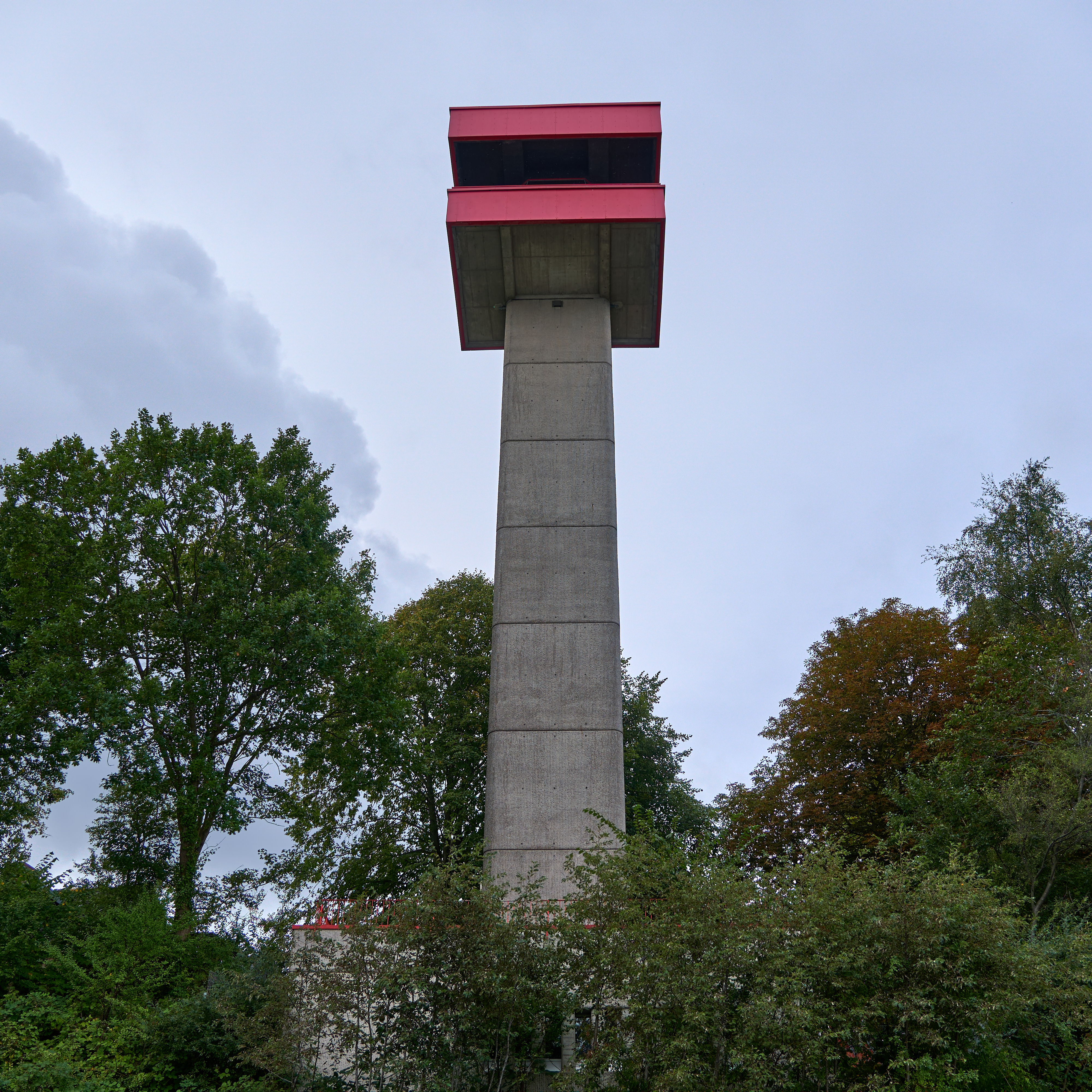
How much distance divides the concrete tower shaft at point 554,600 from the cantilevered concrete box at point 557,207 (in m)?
0.57

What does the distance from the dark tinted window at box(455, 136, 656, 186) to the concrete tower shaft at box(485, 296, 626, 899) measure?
2387 mm

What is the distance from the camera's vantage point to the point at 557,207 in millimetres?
16484

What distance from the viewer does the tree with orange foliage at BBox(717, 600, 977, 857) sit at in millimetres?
22719

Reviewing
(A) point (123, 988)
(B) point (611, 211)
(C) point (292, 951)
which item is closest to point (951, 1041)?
(C) point (292, 951)

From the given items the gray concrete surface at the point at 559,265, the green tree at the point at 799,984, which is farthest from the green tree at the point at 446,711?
the green tree at the point at 799,984

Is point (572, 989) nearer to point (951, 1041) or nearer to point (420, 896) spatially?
point (420, 896)

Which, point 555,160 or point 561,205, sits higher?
point 555,160

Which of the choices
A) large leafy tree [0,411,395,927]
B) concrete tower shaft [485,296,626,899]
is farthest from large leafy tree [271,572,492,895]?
concrete tower shaft [485,296,626,899]

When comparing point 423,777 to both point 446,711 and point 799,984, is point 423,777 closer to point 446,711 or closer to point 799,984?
point 446,711

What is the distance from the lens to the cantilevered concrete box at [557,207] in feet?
54.2

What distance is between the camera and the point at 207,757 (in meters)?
15.1

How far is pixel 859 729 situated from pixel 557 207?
1457 cm

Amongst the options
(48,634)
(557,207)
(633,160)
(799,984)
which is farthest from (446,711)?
(799,984)

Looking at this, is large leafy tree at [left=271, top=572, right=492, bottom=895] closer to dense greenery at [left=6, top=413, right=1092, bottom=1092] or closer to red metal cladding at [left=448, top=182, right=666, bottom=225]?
dense greenery at [left=6, top=413, right=1092, bottom=1092]
